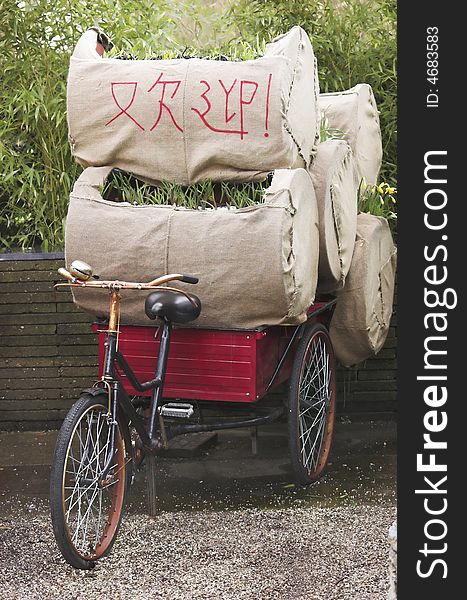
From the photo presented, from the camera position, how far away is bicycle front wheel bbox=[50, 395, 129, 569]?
11.0ft

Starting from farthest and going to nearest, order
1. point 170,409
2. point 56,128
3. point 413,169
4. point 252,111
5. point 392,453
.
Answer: point 56,128, point 392,453, point 170,409, point 252,111, point 413,169

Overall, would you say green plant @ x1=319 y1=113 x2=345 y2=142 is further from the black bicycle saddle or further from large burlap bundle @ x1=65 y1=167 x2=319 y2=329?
the black bicycle saddle

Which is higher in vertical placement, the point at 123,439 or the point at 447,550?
the point at 123,439

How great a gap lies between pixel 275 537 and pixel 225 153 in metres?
1.49

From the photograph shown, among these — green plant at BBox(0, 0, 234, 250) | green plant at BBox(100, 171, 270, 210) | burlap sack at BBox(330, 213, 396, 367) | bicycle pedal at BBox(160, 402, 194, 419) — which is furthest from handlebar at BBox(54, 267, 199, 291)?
green plant at BBox(0, 0, 234, 250)

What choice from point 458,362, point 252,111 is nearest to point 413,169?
point 458,362

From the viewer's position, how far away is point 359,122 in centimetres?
497

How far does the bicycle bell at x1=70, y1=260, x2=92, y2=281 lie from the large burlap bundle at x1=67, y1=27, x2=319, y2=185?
575mm

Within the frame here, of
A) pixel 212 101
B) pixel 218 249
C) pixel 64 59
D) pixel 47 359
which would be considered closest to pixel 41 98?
pixel 64 59

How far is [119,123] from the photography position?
384 cm

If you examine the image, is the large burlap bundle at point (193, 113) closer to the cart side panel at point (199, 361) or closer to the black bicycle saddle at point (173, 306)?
the black bicycle saddle at point (173, 306)

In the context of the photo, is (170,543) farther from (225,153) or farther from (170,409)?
(225,153)

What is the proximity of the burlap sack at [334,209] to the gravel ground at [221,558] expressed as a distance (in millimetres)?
1019

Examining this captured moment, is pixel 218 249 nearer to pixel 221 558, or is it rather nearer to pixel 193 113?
pixel 193 113
